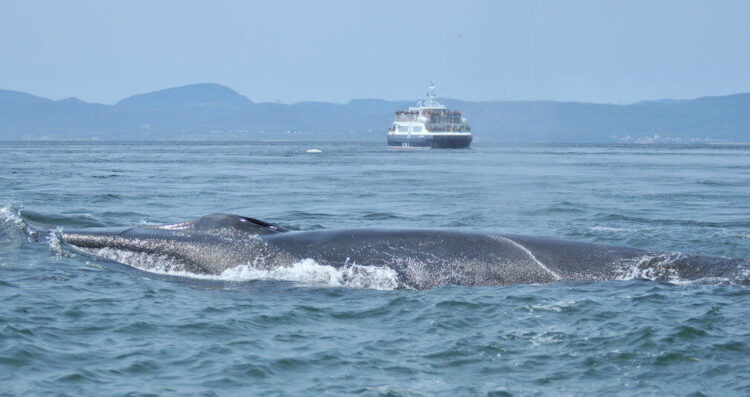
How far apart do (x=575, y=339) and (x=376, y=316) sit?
2.32m

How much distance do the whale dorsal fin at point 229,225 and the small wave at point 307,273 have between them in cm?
77

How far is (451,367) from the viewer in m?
8.15

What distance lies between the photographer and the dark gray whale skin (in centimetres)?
1189

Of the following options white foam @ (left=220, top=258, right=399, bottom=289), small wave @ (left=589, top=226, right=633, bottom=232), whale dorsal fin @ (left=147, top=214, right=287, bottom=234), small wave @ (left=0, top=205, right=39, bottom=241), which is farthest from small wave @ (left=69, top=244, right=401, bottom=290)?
small wave @ (left=589, top=226, right=633, bottom=232)

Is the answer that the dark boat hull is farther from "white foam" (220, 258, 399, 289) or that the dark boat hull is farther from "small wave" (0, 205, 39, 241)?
"white foam" (220, 258, 399, 289)

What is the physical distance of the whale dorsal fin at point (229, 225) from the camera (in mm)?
13242

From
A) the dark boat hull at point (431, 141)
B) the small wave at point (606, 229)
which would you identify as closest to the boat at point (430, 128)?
the dark boat hull at point (431, 141)

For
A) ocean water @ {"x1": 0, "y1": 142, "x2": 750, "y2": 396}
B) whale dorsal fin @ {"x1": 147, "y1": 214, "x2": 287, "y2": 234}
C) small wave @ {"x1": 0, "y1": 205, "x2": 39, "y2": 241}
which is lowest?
ocean water @ {"x1": 0, "y1": 142, "x2": 750, "y2": 396}

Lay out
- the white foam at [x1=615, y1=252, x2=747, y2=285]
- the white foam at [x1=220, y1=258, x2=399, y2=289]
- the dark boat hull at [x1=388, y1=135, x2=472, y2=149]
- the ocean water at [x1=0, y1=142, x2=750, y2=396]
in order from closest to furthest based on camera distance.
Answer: the ocean water at [x1=0, y1=142, x2=750, y2=396] → the white foam at [x1=615, y1=252, x2=747, y2=285] → the white foam at [x1=220, y1=258, x2=399, y2=289] → the dark boat hull at [x1=388, y1=135, x2=472, y2=149]

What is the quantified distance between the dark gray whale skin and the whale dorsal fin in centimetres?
2

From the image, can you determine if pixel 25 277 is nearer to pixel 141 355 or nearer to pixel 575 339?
pixel 141 355

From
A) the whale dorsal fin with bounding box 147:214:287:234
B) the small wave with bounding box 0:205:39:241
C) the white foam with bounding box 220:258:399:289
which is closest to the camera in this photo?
the white foam with bounding box 220:258:399:289

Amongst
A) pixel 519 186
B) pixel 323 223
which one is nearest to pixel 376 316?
pixel 323 223

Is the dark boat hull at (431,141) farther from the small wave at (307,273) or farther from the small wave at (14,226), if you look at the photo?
the small wave at (307,273)
